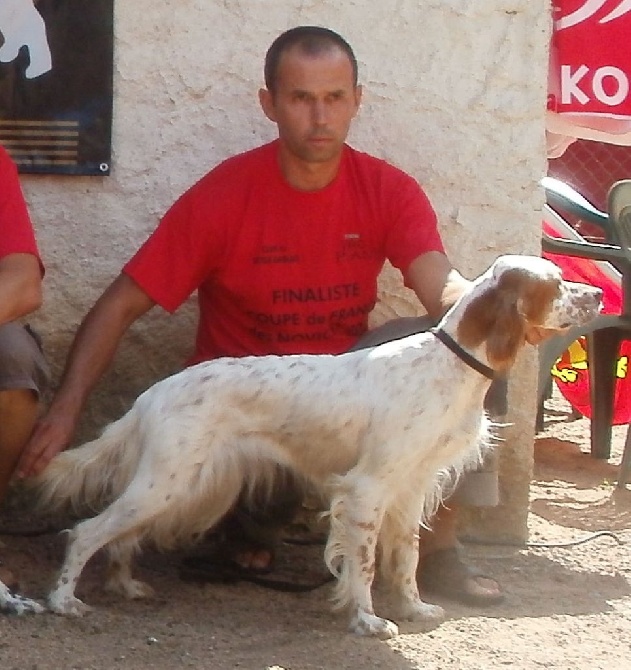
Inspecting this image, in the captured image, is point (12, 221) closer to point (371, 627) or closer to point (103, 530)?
point (103, 530)

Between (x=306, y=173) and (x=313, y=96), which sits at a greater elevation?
(x=313, y=96)

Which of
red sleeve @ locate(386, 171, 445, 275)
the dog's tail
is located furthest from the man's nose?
the dog's tail

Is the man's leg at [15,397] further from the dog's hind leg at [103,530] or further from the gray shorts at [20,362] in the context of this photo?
the dog's hind leg at [103,530]

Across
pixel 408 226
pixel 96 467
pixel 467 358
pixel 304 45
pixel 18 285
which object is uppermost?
pixel 304 45

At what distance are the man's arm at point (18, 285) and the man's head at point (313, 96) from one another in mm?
817

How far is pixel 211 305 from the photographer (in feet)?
13.1

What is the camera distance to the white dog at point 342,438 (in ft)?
10.9

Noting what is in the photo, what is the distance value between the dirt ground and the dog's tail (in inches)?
11.7

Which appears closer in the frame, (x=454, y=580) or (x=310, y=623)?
(x=310, y=623)

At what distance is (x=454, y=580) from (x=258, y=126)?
1.56 meters

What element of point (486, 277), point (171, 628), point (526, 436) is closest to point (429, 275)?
point (486, 277)

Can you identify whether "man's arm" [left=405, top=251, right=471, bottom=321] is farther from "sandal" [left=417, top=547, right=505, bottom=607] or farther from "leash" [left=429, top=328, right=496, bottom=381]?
"sandal" [left=417, top=547, right=505, bottom=607]

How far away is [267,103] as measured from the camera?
12.9 feet

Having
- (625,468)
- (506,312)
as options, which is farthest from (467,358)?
(625,468)
